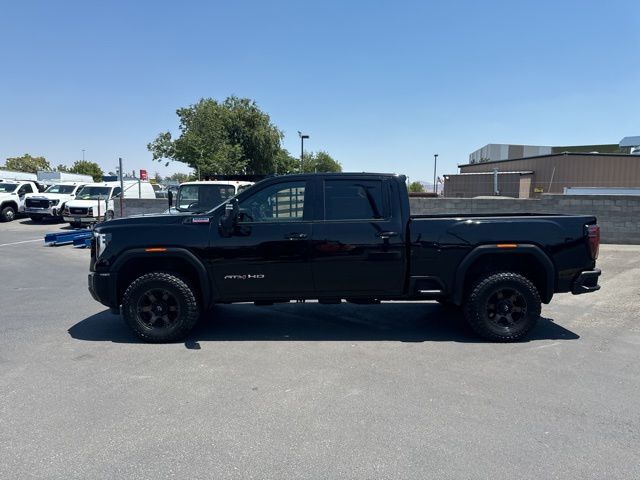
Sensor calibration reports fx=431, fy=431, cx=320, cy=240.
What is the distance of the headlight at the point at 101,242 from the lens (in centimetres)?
502

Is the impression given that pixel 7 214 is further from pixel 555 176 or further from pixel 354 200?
pixel 555 176

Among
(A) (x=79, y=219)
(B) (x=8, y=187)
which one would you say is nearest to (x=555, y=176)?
(A) (x=79, y=219)

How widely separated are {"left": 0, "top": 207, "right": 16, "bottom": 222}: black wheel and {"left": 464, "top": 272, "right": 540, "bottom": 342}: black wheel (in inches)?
934

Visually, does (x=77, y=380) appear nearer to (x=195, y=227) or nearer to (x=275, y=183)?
(x=195, y=227)

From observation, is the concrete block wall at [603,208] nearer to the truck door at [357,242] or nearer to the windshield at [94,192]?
the truck door at [357,242]

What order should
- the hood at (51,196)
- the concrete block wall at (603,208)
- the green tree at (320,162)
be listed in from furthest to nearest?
the green tree at (320,162) < the hood at (51,196) < the concrete block wall at (603,208)

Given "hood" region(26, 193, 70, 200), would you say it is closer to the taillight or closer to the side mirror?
the side mirror

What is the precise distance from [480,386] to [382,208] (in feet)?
7.34

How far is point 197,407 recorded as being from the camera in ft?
11.8

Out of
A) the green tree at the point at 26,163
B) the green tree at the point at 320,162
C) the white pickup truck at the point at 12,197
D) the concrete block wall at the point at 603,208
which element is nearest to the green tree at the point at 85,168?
the green tree at the point at 26,163

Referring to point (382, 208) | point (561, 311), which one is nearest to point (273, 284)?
point (382, 208)

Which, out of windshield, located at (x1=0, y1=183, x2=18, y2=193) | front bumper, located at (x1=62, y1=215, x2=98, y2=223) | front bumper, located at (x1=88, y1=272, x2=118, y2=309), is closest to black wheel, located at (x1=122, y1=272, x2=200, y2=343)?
front bumper, located at (x1=88, y1=272, x2=118, y2=309)

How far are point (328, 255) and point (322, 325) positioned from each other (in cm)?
123

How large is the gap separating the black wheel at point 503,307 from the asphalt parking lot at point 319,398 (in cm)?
19
